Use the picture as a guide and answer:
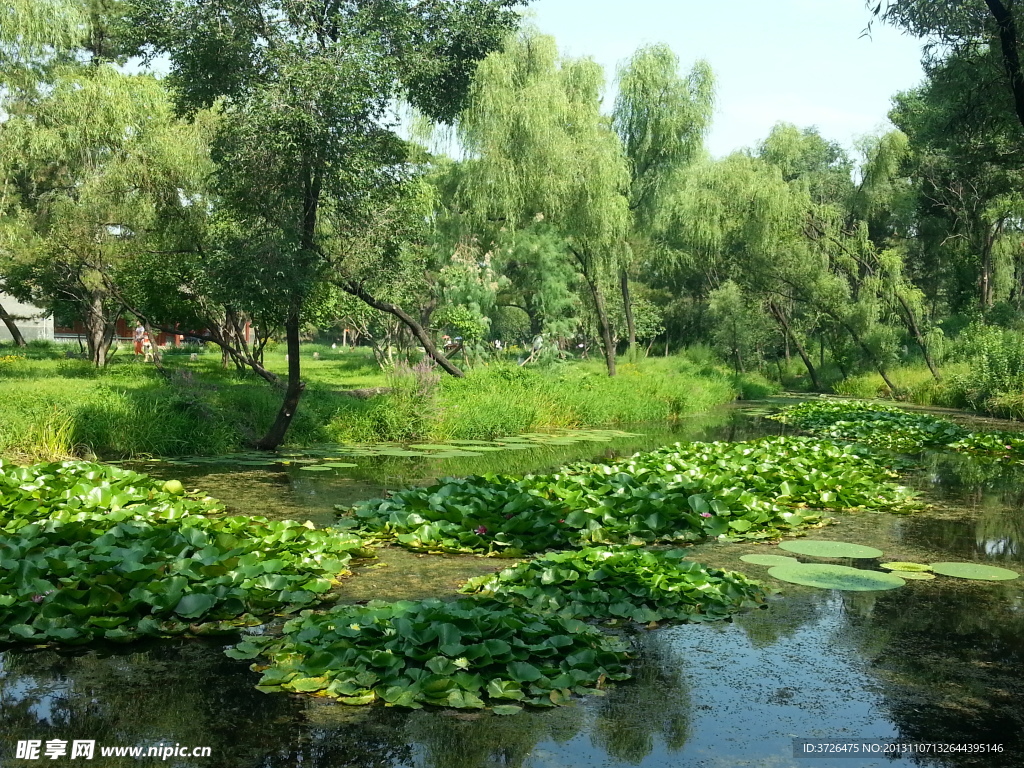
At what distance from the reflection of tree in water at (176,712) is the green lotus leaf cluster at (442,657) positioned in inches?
7.0

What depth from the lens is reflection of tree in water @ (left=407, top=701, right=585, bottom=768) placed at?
3.21 metres

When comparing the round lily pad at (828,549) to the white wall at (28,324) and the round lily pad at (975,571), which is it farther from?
the white wall at (28,324)

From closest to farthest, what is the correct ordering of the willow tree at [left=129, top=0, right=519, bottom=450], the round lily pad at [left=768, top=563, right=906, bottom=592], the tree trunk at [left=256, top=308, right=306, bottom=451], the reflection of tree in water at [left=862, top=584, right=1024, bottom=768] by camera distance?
the reflection of tree in water at [left=862, top=584, right=1024, bottom=768] → the round lily pad at [left=768, top=563, right=906, bottom=592] → the willow tree at [left=129, top=0, right=519, bottom=450] → the tree trunk at [left=256, top=308, right=306, bottom=451]

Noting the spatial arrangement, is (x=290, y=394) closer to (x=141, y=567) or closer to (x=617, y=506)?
(x=617, y=506)

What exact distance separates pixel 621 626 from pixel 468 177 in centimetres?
1489

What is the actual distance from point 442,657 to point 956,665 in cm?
246

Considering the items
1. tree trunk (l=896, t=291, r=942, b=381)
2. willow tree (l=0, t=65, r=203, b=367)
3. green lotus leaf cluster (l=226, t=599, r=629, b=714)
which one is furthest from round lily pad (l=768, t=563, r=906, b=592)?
tree trunk (l=896, t=291, r=942, b=381)

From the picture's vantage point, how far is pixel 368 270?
1102cm

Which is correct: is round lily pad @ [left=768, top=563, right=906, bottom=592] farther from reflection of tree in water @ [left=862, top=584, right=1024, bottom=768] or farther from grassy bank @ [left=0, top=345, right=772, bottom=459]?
grassy bank @ [left=0, top=345, right=772, bottom=459]

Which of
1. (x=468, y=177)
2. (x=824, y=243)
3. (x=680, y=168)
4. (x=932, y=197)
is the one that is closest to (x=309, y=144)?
(x=468, y=177)

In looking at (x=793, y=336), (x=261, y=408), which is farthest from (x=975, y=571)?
(x=793, y=336)

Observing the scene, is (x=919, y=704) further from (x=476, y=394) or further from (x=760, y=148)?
(x=760, y=148)

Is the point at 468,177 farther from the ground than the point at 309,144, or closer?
farther from the ground

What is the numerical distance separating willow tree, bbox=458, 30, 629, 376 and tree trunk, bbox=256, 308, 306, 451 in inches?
313
